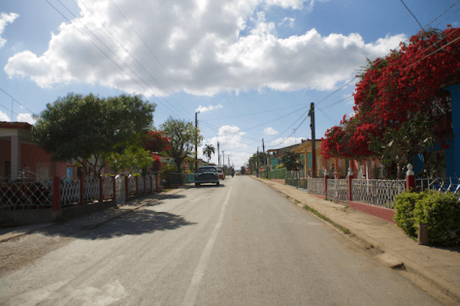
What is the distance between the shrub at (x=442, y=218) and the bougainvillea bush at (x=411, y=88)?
4513 mm

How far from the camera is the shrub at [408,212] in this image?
7.17 metres

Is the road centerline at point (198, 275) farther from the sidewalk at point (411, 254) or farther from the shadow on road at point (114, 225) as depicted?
the sidewalk at point (411, 254)

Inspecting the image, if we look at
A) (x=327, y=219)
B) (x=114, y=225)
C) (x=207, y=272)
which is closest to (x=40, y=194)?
(x=114, y=225)

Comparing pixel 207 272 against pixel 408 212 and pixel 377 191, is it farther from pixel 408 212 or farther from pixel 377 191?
pixel 377 191

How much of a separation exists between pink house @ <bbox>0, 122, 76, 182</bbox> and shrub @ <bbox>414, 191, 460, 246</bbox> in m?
11.1

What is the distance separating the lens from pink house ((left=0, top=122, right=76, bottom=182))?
12391 mm

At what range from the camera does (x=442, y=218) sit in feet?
20.8

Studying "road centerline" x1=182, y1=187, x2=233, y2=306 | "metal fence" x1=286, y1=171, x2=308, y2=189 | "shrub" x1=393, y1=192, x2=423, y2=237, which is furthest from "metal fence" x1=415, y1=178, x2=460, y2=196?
"metal fence" x1=286, y1=171, x2=308, y2=189

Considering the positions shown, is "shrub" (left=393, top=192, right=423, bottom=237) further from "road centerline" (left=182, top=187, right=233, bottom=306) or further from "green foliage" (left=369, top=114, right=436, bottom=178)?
"road centerline" (left=182, top=187, right=233, bottom=306)

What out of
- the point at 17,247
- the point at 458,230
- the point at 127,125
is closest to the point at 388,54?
the point at 458,230

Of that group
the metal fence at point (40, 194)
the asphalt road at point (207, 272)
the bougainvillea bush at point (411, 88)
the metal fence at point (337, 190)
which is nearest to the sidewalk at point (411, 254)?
the asphalt road at point (207, 272)

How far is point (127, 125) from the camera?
1471 centimetres

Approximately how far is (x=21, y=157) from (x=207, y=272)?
50.9 ft

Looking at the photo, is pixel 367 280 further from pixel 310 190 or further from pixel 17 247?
pixel 310 190
